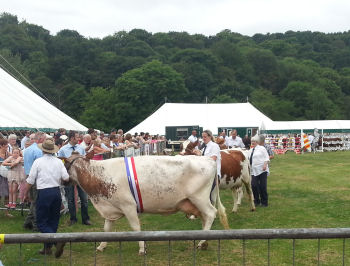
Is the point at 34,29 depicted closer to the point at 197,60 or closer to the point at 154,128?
the point at 197,60

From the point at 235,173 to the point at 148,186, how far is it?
4433mm

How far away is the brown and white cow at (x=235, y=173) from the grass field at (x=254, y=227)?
1.30 feet

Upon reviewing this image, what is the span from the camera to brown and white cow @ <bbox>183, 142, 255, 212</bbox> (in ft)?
36.4

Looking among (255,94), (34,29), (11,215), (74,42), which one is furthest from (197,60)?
(11,215)

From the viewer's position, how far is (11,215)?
10617mm

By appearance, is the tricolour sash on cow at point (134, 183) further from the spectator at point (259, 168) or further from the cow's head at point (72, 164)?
the spectator at point (259, 168)

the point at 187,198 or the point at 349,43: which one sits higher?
the point at 349,43

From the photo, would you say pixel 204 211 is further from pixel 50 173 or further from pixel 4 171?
pixel 4 171

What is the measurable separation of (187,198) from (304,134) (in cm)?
3145

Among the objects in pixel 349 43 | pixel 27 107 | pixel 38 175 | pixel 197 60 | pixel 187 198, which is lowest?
pixel 187 198

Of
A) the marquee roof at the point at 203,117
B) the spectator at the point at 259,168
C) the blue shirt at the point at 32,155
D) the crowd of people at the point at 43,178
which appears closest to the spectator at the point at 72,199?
the crowd of people at the point at 43,178

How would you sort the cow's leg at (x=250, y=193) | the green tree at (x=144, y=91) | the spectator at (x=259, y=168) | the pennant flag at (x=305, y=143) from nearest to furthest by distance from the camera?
1. the cow's leg at (x=250, y=193)
2. the spectator at (x=259, y=168)
3. the pennant flag at (x=305, y=143)
4. the green tree at (x=144, y=91)

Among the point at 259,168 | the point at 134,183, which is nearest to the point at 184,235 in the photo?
the point at 134,183

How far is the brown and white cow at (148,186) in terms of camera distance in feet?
24.2
